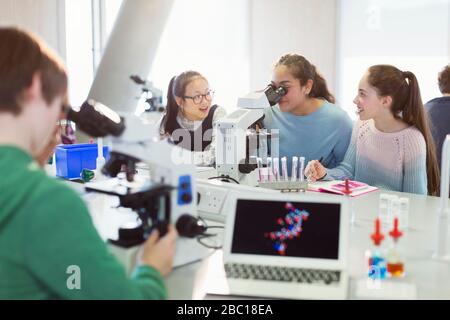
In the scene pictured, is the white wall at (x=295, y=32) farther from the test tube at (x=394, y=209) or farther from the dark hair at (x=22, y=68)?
the dark hair at (x=22, y=68)

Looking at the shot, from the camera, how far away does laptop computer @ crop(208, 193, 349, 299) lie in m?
1.38

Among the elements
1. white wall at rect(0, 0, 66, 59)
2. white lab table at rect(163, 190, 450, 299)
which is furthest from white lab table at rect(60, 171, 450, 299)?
white wall at rect(0, 0, 66, 59)

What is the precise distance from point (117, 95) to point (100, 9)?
1411 millimetres

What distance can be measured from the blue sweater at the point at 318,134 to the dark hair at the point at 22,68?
1957 millimetres

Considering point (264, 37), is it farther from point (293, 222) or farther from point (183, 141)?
point (293, 222)

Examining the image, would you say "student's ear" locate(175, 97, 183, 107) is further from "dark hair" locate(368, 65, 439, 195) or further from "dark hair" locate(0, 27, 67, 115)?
"dark hair" locate(0, 27, 67, 115)

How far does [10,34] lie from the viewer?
3.45 feet

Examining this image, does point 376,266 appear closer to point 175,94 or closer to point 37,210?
point 37,210

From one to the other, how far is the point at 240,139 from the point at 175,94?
1.00m

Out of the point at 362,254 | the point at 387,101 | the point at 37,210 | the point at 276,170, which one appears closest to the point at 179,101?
the point at 276,170

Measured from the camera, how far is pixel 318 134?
2.97 metres

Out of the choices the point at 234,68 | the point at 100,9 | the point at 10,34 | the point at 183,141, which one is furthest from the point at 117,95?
the point at 10,34

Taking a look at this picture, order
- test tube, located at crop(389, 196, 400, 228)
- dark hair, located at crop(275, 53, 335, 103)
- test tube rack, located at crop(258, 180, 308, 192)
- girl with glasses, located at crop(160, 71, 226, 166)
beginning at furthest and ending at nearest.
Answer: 1. girl with glasses, located at crop(160, 71, 226, 166)
2. dark hair, located at crop(275, 53, 335, 103)
3. test tube rack, located at crop(258, 180, 308, 192)
4. test tube, located at crop(389, 196, 400, 228)

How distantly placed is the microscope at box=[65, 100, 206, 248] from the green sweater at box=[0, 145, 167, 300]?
28 cm
